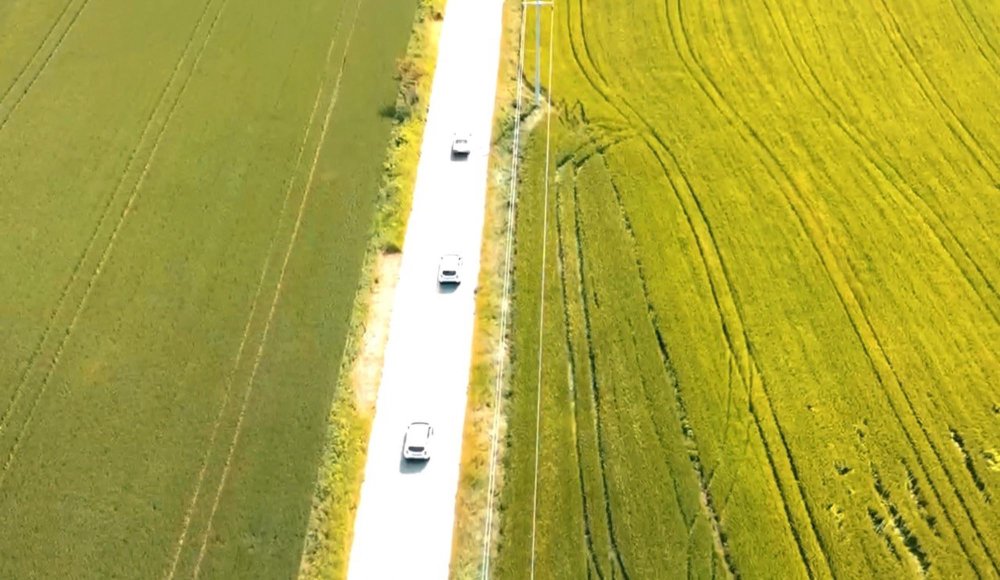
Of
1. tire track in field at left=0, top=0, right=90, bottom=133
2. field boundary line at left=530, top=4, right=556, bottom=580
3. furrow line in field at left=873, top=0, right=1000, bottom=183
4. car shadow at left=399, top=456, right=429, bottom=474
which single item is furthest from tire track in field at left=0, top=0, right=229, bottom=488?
furrow line in field at left=873, top=0, right=1000, bottom=183

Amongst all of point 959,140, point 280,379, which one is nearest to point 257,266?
point 280,379

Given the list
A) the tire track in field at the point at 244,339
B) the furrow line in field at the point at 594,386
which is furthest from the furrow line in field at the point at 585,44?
the tire track in field at the point at 244,339

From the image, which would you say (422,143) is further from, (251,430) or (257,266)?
(251,430)

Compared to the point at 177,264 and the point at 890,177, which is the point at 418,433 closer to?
the point at 177,264

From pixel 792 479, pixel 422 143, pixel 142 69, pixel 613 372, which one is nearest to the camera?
pixel 792 479

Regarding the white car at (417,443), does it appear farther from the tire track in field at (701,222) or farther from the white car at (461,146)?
the white car at (461,146)

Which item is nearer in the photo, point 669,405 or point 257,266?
point 669,405
